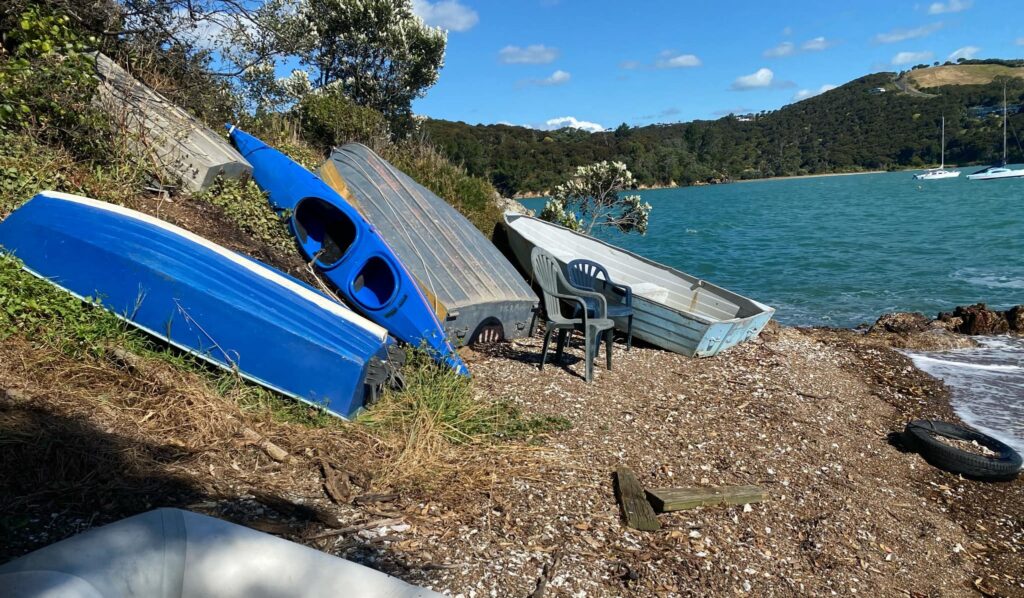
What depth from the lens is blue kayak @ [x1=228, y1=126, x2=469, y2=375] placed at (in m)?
6.47

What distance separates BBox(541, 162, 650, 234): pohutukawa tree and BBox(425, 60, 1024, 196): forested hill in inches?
1967

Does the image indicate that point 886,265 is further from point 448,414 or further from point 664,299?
point 448,414

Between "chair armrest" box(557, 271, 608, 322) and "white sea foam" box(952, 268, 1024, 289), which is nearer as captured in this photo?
"chair armrest" box(557, 271, 608, 322)

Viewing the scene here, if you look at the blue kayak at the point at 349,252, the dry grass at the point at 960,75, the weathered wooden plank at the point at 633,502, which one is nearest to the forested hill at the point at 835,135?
the dry grass at the point at 960,75

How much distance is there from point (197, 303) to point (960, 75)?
173m

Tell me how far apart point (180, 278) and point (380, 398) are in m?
1.70

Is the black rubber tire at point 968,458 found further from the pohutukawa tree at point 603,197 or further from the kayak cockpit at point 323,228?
the pohutukawa tree at point 603,197

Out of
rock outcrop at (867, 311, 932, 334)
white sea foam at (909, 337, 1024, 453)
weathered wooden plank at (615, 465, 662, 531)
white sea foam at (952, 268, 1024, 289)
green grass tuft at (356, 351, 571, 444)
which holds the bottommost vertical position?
white sea foam at (909, 337, 1024, 453)

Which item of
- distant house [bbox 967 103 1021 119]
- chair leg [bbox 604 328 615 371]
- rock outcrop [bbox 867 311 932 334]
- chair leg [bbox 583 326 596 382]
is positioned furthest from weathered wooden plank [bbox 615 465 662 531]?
distant house [bbox 967 103 1021 119]

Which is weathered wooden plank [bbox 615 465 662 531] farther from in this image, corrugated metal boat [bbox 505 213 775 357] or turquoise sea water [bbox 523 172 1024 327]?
turquoise sea water [bbox 523 172 1024 327]

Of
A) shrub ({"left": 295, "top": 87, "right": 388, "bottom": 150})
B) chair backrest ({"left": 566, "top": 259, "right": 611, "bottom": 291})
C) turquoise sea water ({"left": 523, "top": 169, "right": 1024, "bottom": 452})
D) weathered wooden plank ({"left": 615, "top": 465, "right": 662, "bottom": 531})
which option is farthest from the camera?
shrub ({"left": 295, "top": 87, "right": 388, "bottom": 150})

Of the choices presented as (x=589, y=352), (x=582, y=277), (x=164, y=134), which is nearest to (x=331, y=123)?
(x=164, y=134)

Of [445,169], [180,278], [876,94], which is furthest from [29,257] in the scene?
[876,94]

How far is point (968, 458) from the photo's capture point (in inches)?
245
